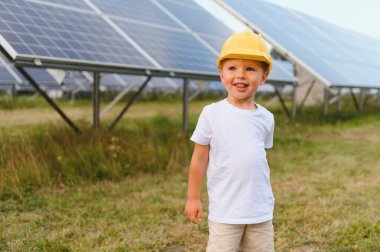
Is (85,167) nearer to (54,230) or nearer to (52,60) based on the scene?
(52,60)

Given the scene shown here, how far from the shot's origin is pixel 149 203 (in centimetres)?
480

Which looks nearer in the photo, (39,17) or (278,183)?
(278,183)

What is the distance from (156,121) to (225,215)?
26.7 feet

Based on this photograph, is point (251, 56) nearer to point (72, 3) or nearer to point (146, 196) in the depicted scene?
point (146, 196)

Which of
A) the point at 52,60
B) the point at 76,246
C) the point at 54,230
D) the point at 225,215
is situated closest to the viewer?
the point at 225,215

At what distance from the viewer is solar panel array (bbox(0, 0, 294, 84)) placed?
5887 millimetres

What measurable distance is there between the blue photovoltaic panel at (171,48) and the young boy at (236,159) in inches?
188

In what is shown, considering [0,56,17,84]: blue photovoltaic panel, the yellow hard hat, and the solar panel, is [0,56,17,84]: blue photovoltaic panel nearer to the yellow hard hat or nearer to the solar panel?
the solar panel

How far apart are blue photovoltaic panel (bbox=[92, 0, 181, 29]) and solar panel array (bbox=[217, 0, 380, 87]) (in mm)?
2647

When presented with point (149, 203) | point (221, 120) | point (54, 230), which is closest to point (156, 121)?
point (149, 203)

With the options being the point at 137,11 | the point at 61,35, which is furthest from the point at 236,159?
the point at 137,11

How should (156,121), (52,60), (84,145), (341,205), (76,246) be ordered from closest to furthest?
(76,246) → (341,205) → (52,60) → (84,145) → (156,121)

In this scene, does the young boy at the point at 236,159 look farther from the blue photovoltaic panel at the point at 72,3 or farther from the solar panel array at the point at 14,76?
the solar panel array at the point at 14,76

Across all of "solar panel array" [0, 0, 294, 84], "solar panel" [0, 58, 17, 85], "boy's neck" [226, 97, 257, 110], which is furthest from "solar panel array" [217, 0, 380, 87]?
"boy's neck" [226, 97, 257, 110]
